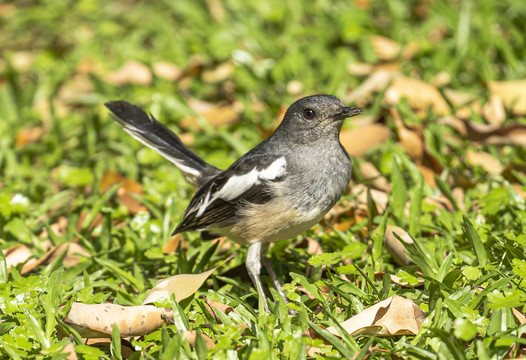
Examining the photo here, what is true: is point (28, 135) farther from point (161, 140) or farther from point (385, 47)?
point (385, 47)

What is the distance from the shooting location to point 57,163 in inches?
249

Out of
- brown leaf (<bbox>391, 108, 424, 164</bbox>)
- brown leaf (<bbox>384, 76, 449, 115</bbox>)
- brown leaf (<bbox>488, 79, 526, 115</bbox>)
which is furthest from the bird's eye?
brown leaf (<bbox>488, 79, 526, 115</bbox>)

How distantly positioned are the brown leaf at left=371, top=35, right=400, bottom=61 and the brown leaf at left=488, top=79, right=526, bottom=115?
1.28 m

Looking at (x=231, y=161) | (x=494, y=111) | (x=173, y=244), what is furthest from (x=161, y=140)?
(x=494, y=111)

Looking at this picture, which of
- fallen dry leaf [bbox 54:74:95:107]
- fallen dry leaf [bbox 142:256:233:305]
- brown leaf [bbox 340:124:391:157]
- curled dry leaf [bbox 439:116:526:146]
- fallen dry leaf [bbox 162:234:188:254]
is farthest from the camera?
fallen dry leaf [bbox 54:74:95:107]

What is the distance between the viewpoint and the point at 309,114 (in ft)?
13.7

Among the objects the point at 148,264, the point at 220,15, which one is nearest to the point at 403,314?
the point at 148,264

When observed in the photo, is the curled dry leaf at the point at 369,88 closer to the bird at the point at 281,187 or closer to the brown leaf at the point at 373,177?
the brown leaf at the point at 373,177

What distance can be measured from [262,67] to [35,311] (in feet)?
14.0

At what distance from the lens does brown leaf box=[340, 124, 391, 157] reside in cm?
569

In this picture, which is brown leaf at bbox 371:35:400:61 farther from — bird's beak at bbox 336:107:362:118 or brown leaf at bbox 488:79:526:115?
bird's beak at bbox 336:107:362:118

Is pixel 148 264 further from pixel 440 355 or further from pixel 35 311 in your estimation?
pixel 440 355

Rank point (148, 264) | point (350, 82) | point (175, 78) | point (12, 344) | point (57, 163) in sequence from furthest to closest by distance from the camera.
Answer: point (175, 78) → point (350, 82) → point (57, 163) → point (148, 264) → point (12, 344)

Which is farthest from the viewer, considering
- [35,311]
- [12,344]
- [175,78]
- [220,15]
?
[220,15]
